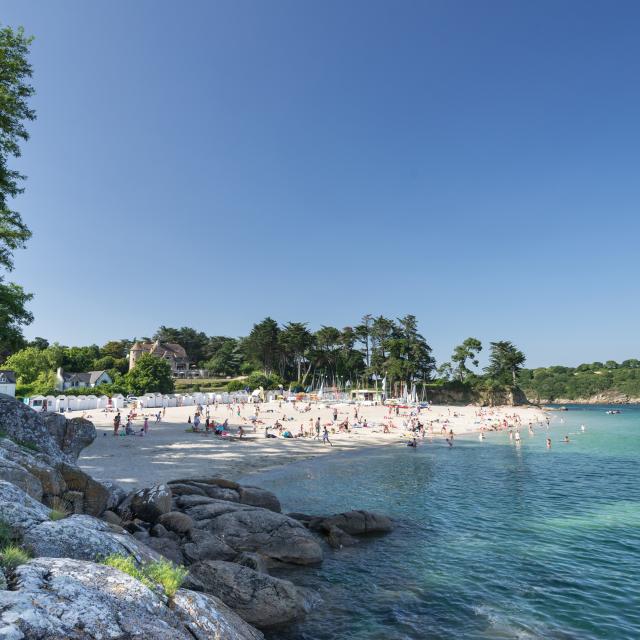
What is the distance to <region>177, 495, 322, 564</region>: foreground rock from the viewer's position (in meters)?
14.4

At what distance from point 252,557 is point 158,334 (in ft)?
523

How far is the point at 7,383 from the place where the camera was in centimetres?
6378

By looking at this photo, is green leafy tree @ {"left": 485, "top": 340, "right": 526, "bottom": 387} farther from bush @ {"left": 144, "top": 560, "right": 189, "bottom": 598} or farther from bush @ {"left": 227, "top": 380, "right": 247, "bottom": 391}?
bush @ {"left": 144, "top": 560, "right": 189, "bottom": 598}

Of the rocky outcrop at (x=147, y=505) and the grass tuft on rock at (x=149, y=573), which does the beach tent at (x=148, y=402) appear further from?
the grass tuft on rock at (x=149, y=573)

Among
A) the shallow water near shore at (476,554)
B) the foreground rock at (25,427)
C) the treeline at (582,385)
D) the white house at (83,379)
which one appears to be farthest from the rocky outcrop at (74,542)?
the treeline at (582,385)

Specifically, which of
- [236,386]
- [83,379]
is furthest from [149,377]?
[83,379]

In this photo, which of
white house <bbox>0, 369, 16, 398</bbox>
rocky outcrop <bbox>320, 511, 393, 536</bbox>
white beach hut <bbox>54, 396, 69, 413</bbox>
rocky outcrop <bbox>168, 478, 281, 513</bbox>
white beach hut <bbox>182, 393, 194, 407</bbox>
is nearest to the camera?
rocky outcrop <bbox>320, 511, 393, 536</bbox>

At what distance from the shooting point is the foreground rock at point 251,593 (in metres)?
10.4

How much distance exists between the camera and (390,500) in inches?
923

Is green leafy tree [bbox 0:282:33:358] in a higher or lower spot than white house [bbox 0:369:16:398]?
higher

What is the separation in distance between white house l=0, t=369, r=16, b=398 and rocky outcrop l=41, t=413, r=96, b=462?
5235 centimetres

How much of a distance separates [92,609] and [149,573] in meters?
1.78

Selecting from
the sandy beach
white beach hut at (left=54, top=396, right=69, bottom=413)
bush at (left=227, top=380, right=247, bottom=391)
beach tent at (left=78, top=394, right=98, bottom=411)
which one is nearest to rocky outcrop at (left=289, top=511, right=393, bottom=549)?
the sandy beach

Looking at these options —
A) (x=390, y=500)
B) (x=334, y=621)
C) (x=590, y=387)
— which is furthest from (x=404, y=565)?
(x=590, y=387)
